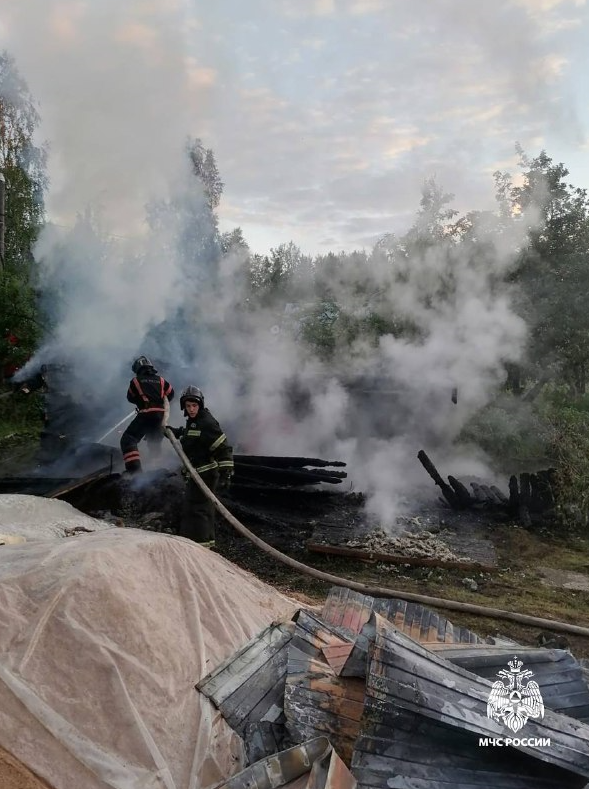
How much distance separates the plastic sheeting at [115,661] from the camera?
8.57 feet

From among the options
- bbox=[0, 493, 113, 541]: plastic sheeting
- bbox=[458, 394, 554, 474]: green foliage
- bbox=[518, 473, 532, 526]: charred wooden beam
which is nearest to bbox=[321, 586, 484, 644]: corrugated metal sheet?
bbox=[0, 493, 113, 541]: plastic sheeting

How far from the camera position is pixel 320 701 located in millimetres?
2934

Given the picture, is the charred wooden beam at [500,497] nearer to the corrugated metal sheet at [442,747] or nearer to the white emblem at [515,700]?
the white emblem at [515,700]

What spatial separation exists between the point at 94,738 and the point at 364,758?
1365mm

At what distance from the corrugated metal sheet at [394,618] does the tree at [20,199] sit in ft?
37.3

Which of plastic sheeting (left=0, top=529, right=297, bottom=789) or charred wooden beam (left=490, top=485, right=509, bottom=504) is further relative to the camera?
charred wooden beam (left=490, top=485, right=509, bottom=504)

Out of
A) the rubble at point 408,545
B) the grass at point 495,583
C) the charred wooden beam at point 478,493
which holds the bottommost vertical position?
the grass at point 495,583

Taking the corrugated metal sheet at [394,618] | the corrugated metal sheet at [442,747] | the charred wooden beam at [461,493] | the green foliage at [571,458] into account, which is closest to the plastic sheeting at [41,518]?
the corrugated metal sheet at [394,618]

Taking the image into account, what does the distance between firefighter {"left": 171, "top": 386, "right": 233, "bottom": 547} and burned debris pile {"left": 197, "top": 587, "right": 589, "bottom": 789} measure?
123 inches

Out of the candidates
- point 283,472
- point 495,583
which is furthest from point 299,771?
point 283,472

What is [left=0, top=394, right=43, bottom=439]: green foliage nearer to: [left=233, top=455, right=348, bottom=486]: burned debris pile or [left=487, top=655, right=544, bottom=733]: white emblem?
[left=233, top=455, right=348, bottom=486]: burned debris pile

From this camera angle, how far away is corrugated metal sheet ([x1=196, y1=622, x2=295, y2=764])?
286cm

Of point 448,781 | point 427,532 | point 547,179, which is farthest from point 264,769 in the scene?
point 547,179

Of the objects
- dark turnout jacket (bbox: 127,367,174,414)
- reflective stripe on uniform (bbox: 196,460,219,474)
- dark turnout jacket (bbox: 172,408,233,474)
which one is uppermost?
dark turnout jacket (bbox: 127,367,174,414)
